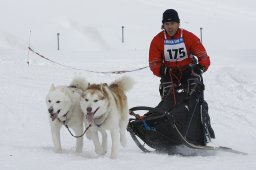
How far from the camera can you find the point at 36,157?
4.82 m

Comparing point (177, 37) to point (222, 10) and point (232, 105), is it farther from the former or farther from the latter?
point (222, 10)

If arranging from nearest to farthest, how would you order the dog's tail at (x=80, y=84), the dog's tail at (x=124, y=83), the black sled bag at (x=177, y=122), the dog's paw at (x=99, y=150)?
1. the dog's paw at (x=99, y=150)
2. the dog's tail at (x=80, y=84)
3. the black sled bag at (x=177, y=122)
4. the dog's tail at (x=124, y=83)

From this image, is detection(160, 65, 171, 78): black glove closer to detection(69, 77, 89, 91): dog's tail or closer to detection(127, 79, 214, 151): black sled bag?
detection(127, 79, 214, 151): black sled bag

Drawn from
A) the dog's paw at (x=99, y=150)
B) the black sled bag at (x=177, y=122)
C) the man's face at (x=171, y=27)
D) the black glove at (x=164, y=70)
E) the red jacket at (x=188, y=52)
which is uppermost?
the man's face at (x=171, y=27)

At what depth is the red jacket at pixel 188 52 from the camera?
5.89m

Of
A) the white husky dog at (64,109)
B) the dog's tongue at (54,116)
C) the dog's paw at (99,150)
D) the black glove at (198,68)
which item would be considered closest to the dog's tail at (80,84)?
the white husky dog at (64,109)

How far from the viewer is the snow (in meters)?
5.14

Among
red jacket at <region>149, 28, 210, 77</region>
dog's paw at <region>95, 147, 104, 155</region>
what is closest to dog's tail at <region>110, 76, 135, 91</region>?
red jacket at <region>149, 28, 210, 77</region>

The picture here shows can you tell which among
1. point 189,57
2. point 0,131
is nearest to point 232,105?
point 189,57

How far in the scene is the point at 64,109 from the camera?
5.19 m

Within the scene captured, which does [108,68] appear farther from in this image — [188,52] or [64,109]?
[64,109]

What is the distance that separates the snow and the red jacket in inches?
41.2

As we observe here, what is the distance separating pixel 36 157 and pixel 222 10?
3190 centimetres

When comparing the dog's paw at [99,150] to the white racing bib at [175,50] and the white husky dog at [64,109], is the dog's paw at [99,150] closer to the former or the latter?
the white husky dog at [64,109]
